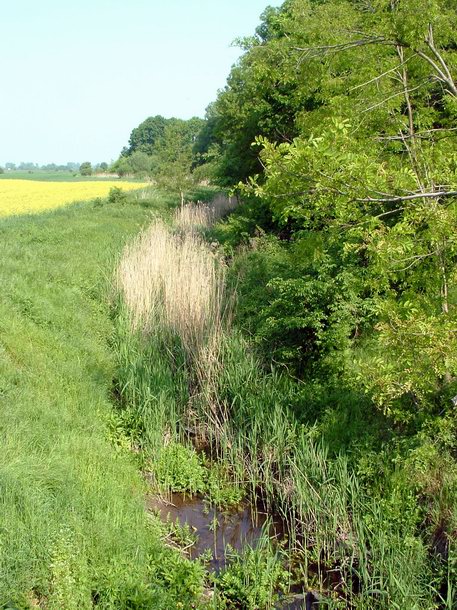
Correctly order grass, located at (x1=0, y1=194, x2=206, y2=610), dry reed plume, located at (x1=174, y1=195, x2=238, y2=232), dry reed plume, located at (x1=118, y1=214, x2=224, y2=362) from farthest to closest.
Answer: dry reed plume, located at (x1=174, y1=195, x2=238, y2=232) < dry reed plume, located at (x1=118, y1=214, x2=224, y2=362) < grass, located at (x1=0, y1=194, x2=206, y2=610)

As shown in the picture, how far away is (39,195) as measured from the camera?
87.3ft

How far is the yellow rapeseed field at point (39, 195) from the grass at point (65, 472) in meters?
11.6

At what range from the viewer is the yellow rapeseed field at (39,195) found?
861 inches

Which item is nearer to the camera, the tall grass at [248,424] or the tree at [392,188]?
the tree at [392,188]

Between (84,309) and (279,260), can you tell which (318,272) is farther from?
(84,309)

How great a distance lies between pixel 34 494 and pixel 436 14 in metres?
4.62

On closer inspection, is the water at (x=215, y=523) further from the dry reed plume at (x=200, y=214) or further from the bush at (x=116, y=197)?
the bush at (x=116, y=197)

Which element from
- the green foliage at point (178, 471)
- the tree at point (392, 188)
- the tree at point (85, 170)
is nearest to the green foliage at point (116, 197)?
the tree at point (392, 188)

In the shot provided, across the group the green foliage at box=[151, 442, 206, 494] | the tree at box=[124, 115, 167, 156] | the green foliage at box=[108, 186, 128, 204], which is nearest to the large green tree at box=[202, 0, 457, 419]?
the green foliage at box=[151, 442, 206, 494]

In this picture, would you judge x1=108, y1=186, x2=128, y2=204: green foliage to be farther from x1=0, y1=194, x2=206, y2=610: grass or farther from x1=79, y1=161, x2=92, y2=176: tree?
x1=79, y1=161, x2=92, y2=176: tree

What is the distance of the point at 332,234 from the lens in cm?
482

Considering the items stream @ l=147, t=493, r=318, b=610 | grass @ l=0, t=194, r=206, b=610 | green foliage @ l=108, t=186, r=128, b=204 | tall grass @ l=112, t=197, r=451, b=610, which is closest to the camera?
grass @ l=0, t=194, r=206, b=610

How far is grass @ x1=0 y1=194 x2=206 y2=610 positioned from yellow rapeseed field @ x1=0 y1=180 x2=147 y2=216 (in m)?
11.6

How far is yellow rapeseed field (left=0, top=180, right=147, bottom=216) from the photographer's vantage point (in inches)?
861
